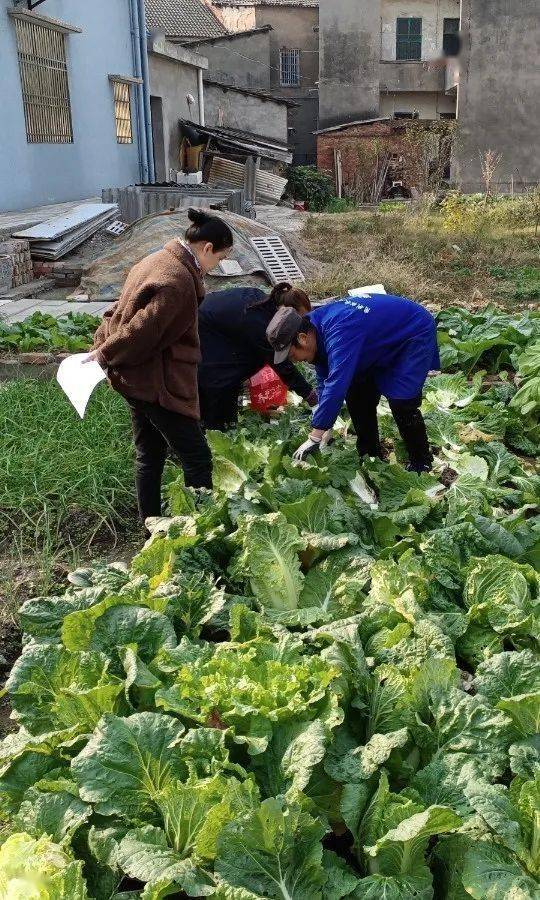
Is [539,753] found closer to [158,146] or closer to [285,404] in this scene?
[285,404]

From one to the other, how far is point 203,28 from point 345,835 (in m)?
30.6

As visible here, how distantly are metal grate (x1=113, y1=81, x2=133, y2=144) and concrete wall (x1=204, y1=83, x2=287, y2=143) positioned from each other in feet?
29.0

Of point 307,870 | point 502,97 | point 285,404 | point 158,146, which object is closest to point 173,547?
point 307,870

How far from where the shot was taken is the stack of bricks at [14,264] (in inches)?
401

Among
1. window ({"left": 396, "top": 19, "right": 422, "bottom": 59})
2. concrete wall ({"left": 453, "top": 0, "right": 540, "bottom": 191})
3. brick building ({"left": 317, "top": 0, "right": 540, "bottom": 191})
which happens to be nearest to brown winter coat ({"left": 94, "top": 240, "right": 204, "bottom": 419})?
brick building ({"left": 317, "top": 0, "right": 540, "bottom": 191})

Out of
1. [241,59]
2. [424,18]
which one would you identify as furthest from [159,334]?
[424,18]

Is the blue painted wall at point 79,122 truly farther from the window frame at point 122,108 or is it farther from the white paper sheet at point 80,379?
the white paper sheet at point 80,379

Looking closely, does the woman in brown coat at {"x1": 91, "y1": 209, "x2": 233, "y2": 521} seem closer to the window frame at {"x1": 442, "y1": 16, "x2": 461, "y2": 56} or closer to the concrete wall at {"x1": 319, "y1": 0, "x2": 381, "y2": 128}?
the concrete wall at {"x1": 319, "y1": 0, "x2": 381, "y2": 128}

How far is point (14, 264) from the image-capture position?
34.2ft

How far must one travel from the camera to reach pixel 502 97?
2478cm

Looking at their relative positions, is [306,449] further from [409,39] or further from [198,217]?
[409,39]

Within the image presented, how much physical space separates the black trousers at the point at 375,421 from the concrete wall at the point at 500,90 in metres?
22.2

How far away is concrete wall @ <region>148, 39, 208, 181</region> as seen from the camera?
19125 millimetres

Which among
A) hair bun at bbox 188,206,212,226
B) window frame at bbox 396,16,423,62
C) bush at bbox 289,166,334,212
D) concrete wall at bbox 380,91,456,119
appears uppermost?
window frame at bbox 396,16,423,62
